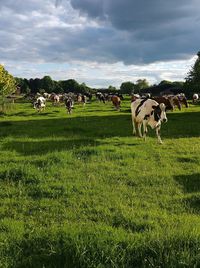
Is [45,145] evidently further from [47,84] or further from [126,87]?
[126,87]

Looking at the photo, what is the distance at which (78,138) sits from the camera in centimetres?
1956

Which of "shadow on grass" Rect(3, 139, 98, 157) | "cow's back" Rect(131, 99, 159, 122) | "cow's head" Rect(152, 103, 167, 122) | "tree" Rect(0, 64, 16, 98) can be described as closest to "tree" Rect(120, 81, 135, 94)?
"tree" Rect(0, 64, 16, 98)

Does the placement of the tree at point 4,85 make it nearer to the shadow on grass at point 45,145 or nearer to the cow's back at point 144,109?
the cow's back at point 144,109

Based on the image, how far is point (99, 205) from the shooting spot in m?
9.08

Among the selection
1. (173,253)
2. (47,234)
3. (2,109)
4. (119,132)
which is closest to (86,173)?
(47,234)

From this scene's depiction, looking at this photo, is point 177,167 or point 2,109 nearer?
point 177,167

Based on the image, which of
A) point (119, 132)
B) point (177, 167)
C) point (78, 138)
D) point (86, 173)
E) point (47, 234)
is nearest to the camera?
point (47, 234)

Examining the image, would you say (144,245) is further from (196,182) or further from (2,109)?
(2,109)

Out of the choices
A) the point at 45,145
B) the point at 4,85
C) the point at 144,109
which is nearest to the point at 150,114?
the point at 144,109

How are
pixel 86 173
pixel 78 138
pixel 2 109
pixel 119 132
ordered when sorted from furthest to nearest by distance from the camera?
pixel 2 109, pixel 119 132, pixel 78 138, pixel 86 173

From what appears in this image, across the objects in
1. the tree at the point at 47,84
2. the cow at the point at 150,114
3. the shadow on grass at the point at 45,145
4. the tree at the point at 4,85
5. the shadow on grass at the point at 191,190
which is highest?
the tree at the point at 47,84

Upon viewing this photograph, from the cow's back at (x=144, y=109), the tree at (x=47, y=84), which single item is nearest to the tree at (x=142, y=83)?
the tree at (x=47, y=84)

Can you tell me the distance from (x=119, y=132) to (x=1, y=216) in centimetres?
1494

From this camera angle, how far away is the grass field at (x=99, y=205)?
6309 mm
